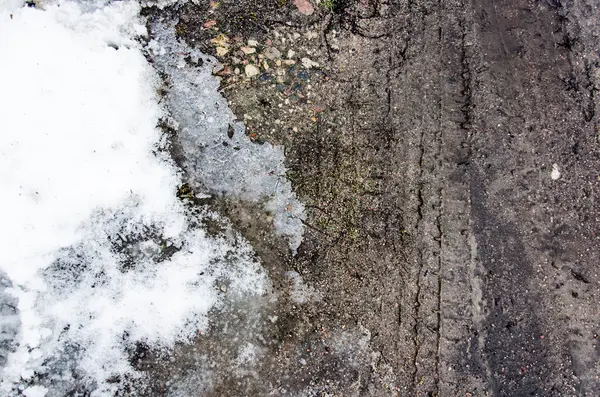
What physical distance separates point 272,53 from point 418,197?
4.28 feet

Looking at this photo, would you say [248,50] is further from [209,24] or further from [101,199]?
[101,199]

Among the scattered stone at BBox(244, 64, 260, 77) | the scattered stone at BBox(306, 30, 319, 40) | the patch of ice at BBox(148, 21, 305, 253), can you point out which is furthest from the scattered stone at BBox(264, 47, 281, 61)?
the patch of ice at BBox(148, 21, 305, 253)

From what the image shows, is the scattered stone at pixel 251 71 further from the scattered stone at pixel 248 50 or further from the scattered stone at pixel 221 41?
the scattered stone at pixel 221 41

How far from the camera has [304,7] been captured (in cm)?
297

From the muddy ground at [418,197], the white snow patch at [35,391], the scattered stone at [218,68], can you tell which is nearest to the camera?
the white snow patch at [35,391]

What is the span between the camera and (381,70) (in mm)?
2926

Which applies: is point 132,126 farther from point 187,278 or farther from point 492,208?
point 492,208

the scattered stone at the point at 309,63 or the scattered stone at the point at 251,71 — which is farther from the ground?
the scattered stone at the point at 309,63

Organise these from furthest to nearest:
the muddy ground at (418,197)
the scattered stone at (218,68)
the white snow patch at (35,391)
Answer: the scattered stone at (218,68) < the muddy ground at (418,197) < the white snow patch at (35,391)

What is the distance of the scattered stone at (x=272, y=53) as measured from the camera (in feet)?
9.59

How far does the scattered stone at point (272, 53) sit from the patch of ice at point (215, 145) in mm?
342

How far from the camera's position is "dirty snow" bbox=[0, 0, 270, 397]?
2648 millimetres

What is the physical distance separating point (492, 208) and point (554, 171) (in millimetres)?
482

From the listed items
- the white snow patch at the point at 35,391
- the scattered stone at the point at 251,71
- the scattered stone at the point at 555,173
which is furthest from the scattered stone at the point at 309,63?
the white snow patch at the point at 35,391
